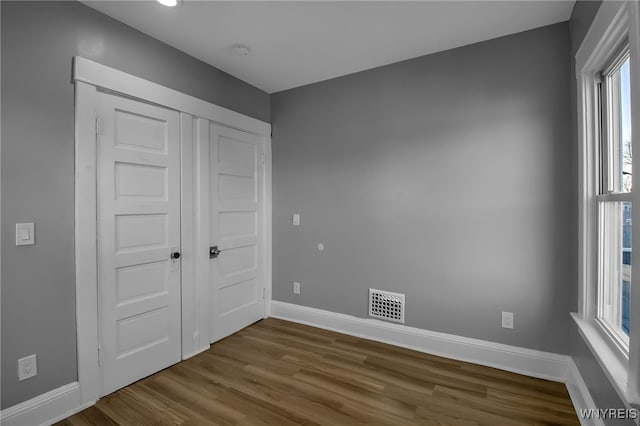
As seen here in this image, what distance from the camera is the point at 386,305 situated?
294 cm

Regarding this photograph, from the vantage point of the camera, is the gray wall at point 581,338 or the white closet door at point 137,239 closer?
the gray wall at point 581,338

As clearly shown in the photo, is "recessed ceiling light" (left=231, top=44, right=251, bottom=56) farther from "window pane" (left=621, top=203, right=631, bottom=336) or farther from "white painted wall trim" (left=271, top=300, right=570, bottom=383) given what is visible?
"window pane" (left=621, top=203, right=631, bottom=336)

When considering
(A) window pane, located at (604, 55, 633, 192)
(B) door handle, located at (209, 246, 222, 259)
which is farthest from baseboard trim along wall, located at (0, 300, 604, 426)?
(A) window pane, located at (604, 55, 633, 192)

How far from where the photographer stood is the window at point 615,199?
5.07 feet

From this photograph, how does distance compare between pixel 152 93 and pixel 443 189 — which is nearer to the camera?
pixel 152 93

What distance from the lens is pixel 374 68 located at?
3.00 m

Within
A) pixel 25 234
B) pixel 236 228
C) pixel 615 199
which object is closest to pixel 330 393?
pixel 236 228

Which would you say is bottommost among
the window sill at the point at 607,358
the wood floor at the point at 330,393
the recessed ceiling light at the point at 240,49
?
the wood floor at the point at 330,393

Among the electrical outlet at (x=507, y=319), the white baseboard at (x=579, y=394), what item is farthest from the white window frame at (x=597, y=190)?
the electrical outlet at (x=507, y=319)

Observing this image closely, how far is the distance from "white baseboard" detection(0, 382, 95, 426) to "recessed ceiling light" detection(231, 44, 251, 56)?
107 inches

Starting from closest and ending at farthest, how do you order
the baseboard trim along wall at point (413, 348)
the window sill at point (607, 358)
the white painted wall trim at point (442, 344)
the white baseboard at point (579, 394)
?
the window sill at point (607, 358), the white baseboard at point (579, 394), the baseboard trim along wall at point (413, 348), the white painted wall trim at point (442, 344)

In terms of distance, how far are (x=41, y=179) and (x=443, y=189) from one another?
2893 millimetres

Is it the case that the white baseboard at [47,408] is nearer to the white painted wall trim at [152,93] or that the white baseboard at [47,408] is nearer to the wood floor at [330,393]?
the wood floor at [330,393]

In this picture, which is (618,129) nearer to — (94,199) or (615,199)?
(615,199)
